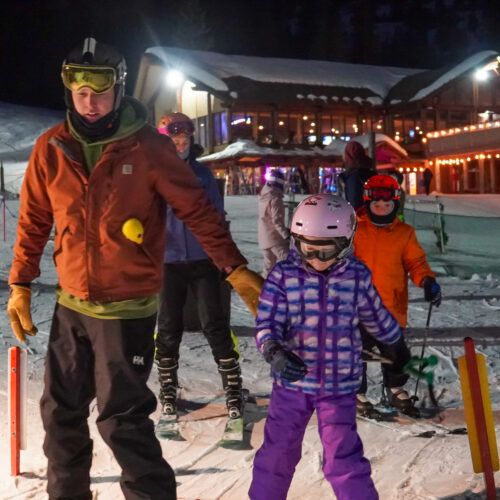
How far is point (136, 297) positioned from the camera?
9.57ft

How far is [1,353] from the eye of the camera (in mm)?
6656

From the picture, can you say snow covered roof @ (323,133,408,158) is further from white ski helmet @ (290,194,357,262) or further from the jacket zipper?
the jacket zipper

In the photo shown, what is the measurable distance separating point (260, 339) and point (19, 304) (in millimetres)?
1104

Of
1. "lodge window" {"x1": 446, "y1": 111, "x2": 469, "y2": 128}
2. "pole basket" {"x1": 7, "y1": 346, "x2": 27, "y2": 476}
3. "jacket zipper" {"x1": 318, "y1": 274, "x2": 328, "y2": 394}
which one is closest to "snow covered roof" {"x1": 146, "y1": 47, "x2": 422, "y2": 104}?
"lodge window" {"x1": 446, "y1": 111, "x2": 469, "y2": 128}

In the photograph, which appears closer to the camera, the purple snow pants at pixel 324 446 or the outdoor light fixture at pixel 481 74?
the purple snow pants at pixel 324 446

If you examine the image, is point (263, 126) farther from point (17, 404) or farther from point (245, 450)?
point (17, 404)

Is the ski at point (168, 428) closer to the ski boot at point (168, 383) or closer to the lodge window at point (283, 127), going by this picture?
the ski boot at point (168, 383)

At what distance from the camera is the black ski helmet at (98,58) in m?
2.90

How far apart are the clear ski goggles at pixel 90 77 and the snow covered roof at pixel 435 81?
3682 centimetres

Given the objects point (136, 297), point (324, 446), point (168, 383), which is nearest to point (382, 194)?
point (168, 383)

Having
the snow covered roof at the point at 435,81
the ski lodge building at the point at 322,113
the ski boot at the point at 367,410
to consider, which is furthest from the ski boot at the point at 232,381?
the snow covered roof at the point at 435,81

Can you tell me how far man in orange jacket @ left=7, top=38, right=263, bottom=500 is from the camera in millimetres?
2816

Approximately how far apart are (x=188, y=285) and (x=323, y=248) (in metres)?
1.64

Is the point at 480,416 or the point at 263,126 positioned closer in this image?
the point at 480,416
